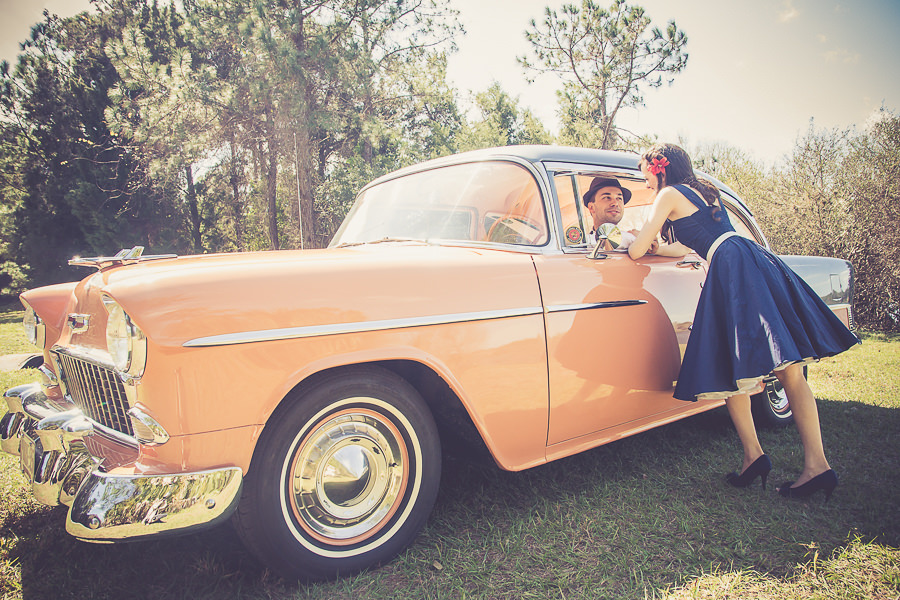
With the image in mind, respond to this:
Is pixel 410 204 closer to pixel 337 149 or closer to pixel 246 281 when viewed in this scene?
pixel 246 281

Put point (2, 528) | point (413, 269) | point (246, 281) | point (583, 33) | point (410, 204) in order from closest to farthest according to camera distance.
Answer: point (246, 281), point (413, 269), point (2, 528), point (410, 204), point (583, 33)

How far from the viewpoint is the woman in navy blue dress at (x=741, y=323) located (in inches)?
97.0

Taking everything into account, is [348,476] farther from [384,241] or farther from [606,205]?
[606,205]

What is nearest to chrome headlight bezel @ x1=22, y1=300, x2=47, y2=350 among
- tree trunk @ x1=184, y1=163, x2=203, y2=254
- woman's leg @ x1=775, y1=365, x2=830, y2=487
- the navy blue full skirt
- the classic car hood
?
the classic car hood

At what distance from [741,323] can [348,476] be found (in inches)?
75.2

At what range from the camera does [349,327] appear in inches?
70.6

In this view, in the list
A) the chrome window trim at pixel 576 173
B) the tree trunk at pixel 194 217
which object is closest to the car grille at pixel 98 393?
the chrome window trim at pixel 576 173

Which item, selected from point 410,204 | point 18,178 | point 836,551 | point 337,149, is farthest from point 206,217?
point 836,551

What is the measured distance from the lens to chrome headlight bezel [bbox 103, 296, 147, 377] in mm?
1556

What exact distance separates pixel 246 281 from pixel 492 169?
1419mm

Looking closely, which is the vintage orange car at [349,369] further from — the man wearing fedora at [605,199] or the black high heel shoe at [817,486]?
the black high heel shoe at [817,486]

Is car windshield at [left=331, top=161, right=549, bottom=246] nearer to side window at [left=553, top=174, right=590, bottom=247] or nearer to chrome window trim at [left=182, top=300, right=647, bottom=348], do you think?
side window at [left=553, top=174, right=590, bottom=247]

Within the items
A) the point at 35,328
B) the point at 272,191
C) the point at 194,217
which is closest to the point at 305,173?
the point at 272,191

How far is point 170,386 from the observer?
5.08 ft
